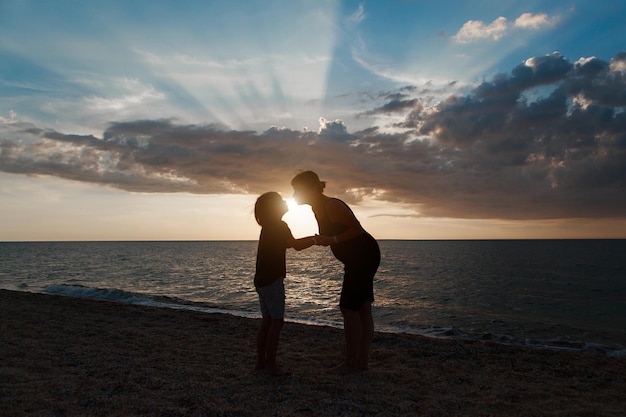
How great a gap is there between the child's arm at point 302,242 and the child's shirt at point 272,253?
72 mm

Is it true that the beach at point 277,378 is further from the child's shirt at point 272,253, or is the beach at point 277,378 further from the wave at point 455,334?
the wave at point 455,334

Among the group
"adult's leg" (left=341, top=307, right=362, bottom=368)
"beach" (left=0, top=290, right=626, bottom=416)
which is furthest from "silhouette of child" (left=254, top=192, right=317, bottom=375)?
"adult's leg" (left=341, top=307, right=362, bottom=368)

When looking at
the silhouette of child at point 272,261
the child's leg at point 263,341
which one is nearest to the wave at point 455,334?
the child's leg at point 263,341

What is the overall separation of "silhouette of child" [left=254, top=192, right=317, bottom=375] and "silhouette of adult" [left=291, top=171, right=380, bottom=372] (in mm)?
315

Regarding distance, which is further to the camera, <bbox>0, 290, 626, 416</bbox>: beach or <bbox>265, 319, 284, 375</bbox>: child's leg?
<bbox>265, 319, 284, 375</bbox>: child's leg

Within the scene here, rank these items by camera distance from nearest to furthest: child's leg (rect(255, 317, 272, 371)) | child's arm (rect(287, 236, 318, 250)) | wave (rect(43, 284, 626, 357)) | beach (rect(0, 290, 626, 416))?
beach (rect(0, 290, 626, 416))
child's arm (rect(287, 236, 318, 250))
child's leg (rect(255, 317, 272, 371))
wave (rect(43, 284, 626, 357))

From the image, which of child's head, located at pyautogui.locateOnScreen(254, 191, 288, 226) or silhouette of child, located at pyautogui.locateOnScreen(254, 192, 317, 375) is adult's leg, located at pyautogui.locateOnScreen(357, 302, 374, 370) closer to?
silhouette of child, located at pyautogui.locateOnScreen(254, 192, 317, 375)

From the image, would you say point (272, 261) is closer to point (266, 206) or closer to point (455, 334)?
point (266, 206)

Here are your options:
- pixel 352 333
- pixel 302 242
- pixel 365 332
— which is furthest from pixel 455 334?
pixel 302 242

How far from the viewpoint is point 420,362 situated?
6.62 meters

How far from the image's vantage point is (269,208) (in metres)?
5.28

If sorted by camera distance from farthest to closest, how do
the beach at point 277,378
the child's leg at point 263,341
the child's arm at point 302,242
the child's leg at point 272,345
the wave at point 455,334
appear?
the wave at point 455,334, the child's leg at point 263,341, the child's leg at point 272,345, the child's arm at point 302,242, the beach at point 277,378

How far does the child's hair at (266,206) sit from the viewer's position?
529cm

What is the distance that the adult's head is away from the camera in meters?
5.26
